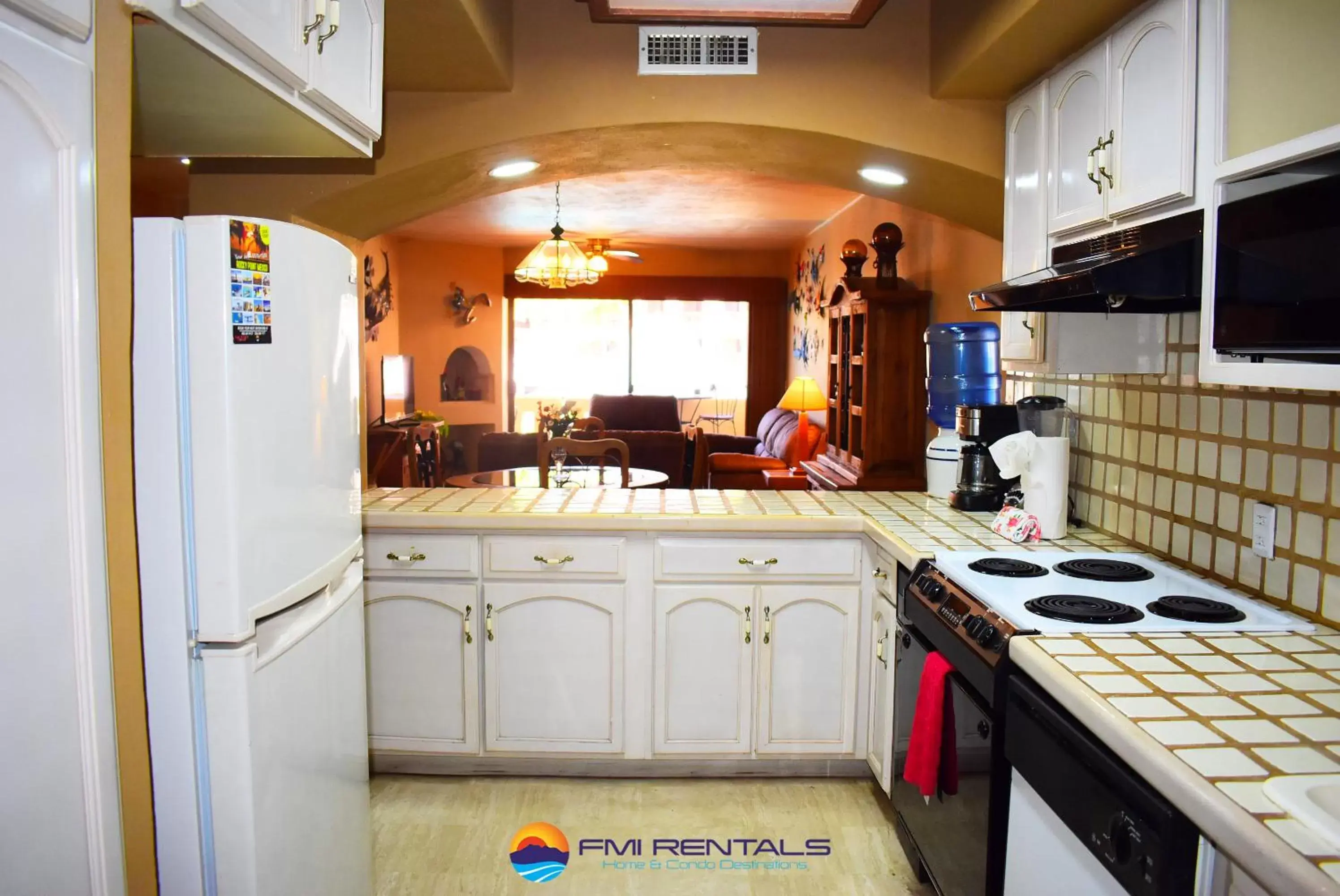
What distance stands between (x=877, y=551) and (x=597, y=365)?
790 cm

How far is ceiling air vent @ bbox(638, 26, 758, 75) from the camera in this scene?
2869mm

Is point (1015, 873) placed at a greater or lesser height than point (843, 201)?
lesser

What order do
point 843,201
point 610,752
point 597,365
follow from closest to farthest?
point 610,752, point 843,201, point 597,365

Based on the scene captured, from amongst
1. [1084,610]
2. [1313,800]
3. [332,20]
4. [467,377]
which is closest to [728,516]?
[1084,610]

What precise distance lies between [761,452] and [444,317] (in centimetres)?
368

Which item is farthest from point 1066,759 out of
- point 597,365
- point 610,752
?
point 597,365

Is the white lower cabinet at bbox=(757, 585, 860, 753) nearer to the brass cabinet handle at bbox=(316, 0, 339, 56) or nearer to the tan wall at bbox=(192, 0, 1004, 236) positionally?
the tan wall at bbox=(192, 0, 1004, 236)

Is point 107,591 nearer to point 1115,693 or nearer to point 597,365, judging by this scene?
point 1115,693

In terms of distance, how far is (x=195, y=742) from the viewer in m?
1.48

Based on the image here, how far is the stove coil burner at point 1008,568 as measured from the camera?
2090 mm

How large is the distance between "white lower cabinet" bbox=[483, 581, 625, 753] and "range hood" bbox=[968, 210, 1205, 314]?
4.92 feet

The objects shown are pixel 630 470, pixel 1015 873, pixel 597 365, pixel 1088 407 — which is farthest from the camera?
pixel 597 365

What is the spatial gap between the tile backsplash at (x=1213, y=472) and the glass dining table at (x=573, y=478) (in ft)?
7.65

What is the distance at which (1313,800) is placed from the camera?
1.05 metres
